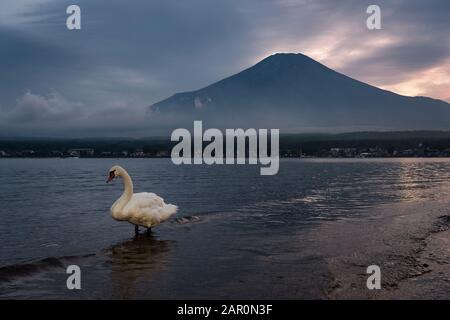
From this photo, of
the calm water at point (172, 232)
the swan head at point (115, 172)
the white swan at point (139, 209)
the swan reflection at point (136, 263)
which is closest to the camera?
the swan reflection at point (136, 263)

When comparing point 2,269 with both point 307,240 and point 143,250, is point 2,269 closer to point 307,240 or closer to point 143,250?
point 143,250

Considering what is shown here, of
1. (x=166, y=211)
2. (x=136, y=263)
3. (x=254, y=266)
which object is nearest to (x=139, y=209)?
(x=166, y=211)

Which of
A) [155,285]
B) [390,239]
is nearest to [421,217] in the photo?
[390,239]

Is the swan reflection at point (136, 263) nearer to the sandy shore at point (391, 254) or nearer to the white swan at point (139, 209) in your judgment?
the white swan at point (139, 209)

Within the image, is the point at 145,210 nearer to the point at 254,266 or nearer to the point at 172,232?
the point at 172,232

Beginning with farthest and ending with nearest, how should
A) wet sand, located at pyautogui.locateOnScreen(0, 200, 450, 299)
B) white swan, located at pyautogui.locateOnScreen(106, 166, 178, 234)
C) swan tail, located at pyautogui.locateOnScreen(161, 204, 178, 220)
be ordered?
swan tail, located at pyautogui.locateOnScreen(161, 204, 178, 220) → white swan, located at pyautogui.locateOnScreen(106, 166, 178, 234) → wet sand, located at pyautogui.locateOnScreen(0, 200, 450, 299)

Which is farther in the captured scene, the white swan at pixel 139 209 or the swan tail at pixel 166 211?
the swan tail at pixel 166 211

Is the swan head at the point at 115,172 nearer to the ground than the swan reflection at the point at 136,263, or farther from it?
farther from it

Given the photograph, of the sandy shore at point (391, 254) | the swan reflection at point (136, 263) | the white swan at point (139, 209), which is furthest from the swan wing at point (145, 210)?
the sandy shore at point (391, 254)

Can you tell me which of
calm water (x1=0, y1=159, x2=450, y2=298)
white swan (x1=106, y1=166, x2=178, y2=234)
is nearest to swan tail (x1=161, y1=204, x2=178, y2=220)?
white swan (x1=106, y1=166, x2=178, y2=234)

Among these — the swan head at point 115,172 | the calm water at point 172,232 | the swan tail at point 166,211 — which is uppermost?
the swan head at point 115,172

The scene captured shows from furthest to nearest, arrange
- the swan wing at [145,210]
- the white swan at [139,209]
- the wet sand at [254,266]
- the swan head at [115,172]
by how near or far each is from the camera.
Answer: the swan head at [115,172]
the swan wing at [145,210]
the white swan at [139,209]
the wet sand at [254,266]

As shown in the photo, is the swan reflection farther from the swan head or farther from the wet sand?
the swan head

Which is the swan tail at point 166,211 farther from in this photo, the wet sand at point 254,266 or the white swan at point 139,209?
the wet sand at point 254,266
